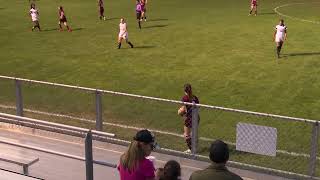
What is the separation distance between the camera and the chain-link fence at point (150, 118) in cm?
1227

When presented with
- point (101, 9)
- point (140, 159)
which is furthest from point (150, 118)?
point (101, 9)

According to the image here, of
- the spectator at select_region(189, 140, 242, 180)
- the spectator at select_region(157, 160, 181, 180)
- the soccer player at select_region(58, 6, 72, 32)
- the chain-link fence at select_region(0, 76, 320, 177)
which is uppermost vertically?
the soccer player at select_region(58, 6, 72, 32)

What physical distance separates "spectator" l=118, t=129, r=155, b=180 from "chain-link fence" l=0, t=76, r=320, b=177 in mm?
5052

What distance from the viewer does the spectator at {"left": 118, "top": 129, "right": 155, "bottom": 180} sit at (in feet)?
21.7

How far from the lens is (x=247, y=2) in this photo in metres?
51.7

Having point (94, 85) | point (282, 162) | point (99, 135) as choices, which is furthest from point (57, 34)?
point (282, 162)

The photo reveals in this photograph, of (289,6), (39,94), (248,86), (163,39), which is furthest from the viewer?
(289,6)

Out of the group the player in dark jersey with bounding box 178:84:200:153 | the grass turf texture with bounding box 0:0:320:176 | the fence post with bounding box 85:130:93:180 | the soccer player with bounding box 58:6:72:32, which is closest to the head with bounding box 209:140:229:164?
the fence post with bounding box 85:130:93:180

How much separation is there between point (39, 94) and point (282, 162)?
27.2ft

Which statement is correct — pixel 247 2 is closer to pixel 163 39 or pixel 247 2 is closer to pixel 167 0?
pixel 167 0

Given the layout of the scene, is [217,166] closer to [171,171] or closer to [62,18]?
[171,171]

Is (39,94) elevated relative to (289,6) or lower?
lower

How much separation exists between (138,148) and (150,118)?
26.9 ft

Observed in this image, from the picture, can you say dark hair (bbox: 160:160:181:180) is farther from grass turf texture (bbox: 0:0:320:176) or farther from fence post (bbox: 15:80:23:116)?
fence post (bbox: 15:80:23:116)
